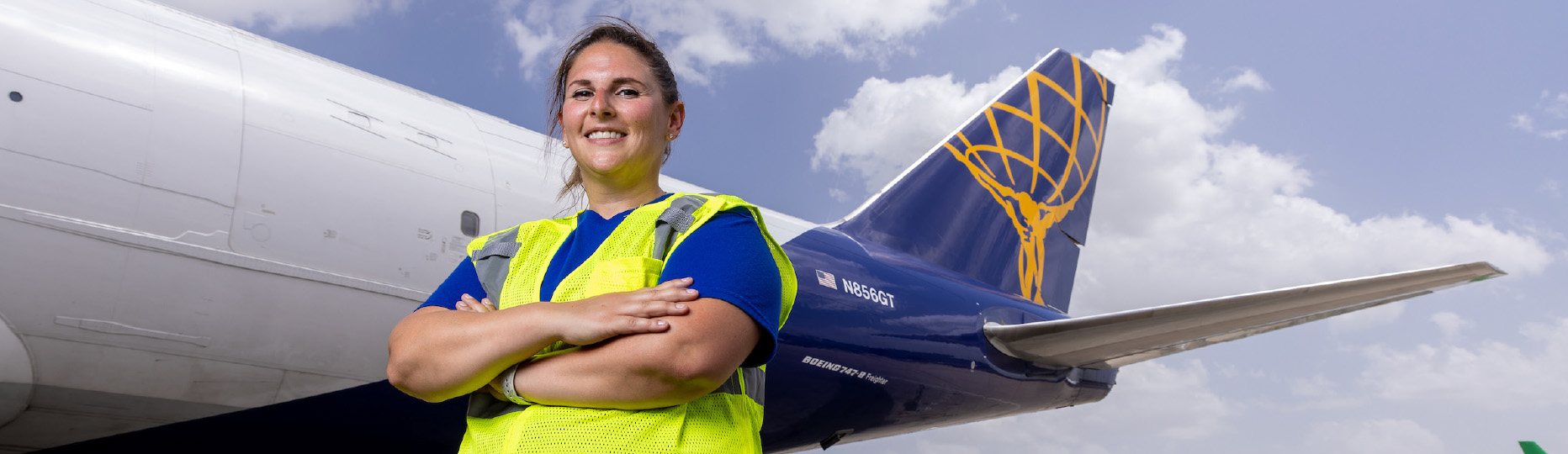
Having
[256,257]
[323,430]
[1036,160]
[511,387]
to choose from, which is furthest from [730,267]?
A: [1036,160]

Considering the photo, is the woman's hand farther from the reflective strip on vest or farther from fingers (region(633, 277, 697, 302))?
the reflective strip on vest

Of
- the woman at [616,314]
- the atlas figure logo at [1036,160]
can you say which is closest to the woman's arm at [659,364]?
the woman at [616,314]

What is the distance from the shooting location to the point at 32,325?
3.12 m

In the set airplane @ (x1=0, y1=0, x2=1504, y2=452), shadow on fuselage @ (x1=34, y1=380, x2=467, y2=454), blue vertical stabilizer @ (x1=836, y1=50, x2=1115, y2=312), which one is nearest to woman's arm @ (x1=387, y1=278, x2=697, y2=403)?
airplane @ (x1=0, y1=0, x2=1504, y2=452)

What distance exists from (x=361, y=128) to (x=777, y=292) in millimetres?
3210

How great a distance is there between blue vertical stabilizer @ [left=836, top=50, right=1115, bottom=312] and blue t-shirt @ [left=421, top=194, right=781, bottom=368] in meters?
5.21

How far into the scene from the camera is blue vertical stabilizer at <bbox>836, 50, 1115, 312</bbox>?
24.1 feet

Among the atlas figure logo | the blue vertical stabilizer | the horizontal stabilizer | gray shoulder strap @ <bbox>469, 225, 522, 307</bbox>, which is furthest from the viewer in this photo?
the atlas figure logo

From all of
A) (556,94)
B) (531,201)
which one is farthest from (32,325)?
(556,94)

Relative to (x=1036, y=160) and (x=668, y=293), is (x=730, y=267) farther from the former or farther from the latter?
(x=1036, y=160)

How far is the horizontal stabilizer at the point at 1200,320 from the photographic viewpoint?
4992mm

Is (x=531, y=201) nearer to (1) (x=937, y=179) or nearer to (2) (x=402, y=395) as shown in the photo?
(2) (x=402, y=395)

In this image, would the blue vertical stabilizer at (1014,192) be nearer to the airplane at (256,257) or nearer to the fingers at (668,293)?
the airplane at (256,257)

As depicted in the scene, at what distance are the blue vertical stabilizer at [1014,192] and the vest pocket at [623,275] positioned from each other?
529 cm
